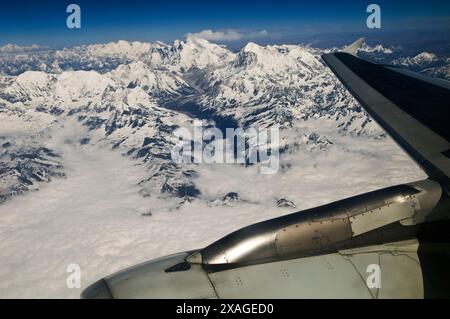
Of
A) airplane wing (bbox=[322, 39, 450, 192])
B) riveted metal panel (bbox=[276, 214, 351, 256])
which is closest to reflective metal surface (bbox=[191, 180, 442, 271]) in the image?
riveted metal panel (bbox=[276, 214, 351, 256])

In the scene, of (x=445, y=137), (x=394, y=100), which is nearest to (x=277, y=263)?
(x=445, y=137)

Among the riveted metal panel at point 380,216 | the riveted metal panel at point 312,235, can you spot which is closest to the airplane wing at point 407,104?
the riveted metal panel at point 380,216

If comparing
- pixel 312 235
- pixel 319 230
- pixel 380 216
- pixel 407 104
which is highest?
pixel 407 104

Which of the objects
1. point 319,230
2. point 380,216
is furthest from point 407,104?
point 319,230

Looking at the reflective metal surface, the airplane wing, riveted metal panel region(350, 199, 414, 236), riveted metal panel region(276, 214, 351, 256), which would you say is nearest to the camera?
the reflective metal surface

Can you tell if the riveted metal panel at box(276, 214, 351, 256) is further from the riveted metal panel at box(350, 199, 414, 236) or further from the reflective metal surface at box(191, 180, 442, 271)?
the riveted metal panel at box(350, 199, 414, 236)

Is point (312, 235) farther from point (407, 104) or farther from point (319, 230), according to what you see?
point (407, 104)

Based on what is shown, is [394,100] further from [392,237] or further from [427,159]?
[392,237]

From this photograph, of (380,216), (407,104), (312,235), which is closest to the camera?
(312,235)
